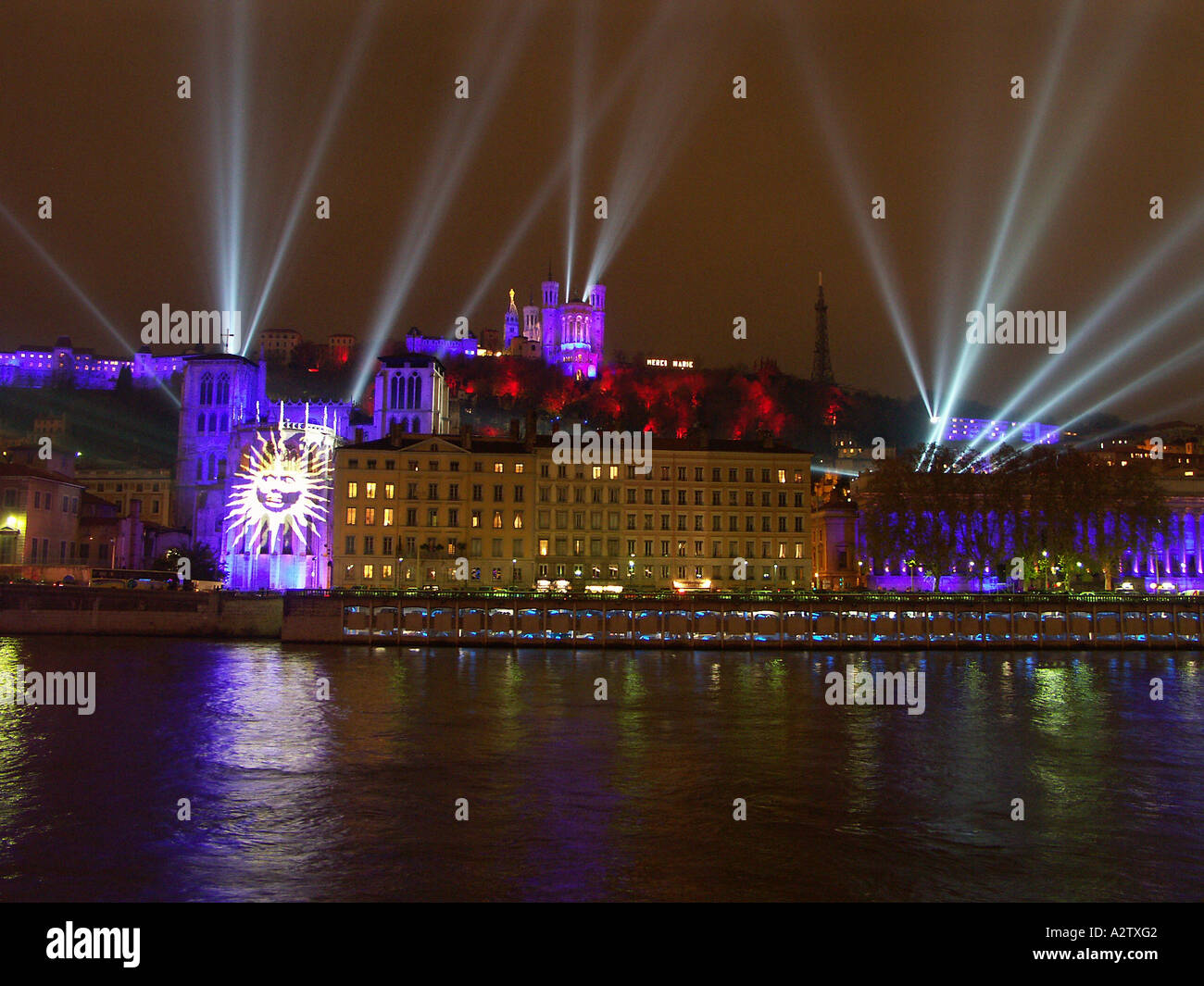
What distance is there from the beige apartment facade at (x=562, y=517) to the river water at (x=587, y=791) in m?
35.9

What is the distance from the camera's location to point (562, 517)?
87062 millimetres

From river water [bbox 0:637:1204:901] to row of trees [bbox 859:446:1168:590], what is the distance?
35.5 m

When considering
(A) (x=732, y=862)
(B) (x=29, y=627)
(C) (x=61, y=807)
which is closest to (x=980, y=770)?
(A) (x=732, y=862)

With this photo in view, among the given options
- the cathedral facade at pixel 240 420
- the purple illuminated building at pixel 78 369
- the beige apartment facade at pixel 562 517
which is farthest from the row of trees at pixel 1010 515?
the purple illuminated building at pixel 78 369

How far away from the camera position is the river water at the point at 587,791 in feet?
62.5

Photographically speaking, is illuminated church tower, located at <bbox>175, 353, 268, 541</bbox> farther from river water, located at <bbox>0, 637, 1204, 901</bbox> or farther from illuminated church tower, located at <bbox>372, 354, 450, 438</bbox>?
river water, located at <bbox>0, 637, 1204, 901</bbox>

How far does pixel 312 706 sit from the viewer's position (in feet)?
124

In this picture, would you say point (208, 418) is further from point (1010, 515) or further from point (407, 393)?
point (1010, 515)

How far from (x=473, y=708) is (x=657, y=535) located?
166 feet

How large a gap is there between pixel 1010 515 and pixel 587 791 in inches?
2718

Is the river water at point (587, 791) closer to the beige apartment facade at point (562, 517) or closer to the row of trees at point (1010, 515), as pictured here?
the row of trees at point (1010, 515)

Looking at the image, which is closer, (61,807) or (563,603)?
(61,807)

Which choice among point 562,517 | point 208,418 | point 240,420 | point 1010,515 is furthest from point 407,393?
point 1010,515
